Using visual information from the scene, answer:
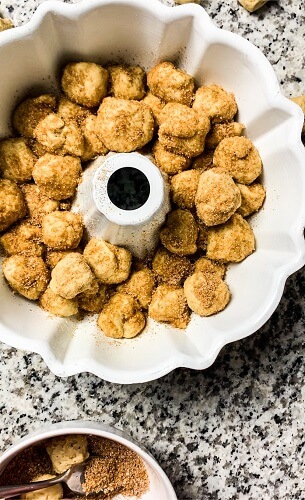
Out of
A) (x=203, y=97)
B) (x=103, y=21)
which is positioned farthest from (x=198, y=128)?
(x=103, y=21)

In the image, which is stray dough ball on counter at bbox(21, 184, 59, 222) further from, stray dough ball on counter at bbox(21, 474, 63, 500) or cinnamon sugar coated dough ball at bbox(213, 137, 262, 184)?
stray dough ball on counter at bbox(21, 474, 63, 500)

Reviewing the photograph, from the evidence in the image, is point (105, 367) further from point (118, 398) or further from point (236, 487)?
point (236, 487)

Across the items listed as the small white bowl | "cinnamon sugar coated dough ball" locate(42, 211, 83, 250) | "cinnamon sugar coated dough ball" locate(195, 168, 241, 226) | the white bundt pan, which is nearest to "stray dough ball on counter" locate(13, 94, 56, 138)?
the white bundt pan

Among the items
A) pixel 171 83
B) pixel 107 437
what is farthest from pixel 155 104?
pixel 107 437

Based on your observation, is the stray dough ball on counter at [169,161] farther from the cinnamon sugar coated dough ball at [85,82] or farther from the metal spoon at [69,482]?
the metal spoon at [69,482]

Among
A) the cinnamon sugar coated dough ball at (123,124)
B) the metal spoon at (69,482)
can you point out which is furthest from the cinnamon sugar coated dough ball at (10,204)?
the metal spoon at (69,482)
